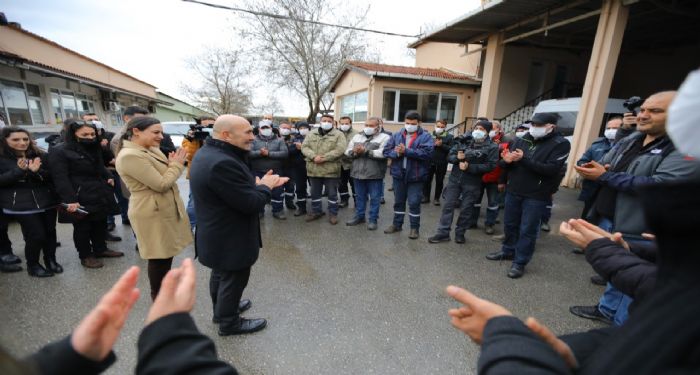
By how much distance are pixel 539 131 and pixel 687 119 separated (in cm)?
314

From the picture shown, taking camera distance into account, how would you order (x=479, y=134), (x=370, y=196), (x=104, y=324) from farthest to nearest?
1. (x=370, y=196)
2. (x=479, y=134)
3. (x=104, y=324)

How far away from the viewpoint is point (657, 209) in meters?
0.66

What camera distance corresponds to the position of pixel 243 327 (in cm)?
259

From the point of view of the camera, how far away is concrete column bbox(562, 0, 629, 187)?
7340 mm

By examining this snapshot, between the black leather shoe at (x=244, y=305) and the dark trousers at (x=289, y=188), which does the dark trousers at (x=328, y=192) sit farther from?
the black leather shoe at (x=244, y=305)

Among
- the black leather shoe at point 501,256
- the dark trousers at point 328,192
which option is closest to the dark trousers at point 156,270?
the dark trousers at point 328,192

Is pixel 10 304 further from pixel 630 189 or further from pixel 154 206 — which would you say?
pixel 630 189

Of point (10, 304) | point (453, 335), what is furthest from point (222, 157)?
point (10, 304)

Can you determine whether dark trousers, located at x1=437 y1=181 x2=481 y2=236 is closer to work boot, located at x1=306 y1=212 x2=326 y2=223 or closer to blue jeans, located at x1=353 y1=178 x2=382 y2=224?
blue jeans, located at x1=353 y1=178 x2=382 y2=224

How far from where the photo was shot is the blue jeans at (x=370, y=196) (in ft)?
17.0

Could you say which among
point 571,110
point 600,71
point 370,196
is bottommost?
point 370,196

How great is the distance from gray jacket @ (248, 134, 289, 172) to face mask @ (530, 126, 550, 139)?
12.6 feet

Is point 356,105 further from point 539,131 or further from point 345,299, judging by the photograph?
point 345,299

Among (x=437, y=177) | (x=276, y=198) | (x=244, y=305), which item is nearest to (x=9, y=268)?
(x=244, y=305)
